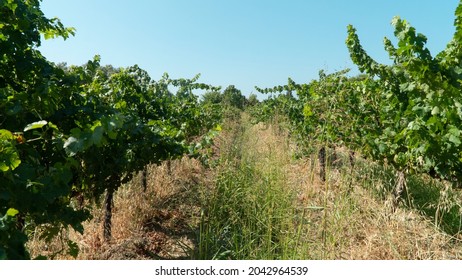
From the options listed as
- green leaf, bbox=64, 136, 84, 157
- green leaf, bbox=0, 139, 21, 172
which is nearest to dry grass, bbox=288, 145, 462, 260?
green leaf, bbox=64, 136, 84, 157

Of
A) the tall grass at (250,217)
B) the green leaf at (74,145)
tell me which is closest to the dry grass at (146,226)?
the tall grass at (250,217)

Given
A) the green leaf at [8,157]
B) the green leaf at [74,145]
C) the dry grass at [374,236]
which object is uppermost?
the green leaf at [74,145]

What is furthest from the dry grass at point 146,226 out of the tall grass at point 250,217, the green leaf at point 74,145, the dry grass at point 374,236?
the green leaf at point 74,145

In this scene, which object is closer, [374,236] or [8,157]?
[8,157]

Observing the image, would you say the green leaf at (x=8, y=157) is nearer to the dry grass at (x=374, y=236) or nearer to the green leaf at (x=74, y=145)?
the green leaf at (x=74, y=145)

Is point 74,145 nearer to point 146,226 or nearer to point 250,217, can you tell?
point 250,217

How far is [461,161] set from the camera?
11.5 feet

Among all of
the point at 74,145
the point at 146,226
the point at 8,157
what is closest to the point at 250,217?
the point at 146,226

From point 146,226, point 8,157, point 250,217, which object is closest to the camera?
point 8,157

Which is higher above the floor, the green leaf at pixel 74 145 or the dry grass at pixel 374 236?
the green leaf at pixel 74 145

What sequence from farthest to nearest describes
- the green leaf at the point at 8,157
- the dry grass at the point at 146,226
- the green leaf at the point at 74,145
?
the dry grass at the point at 146,226 < the green leaf at the point at 74,145 < the green leaf at the point at 8,157

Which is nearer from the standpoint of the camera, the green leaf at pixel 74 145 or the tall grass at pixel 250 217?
the green leaf at pixel 74 145

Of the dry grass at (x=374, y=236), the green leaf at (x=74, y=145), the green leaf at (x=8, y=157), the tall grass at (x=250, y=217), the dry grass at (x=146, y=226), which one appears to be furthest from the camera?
the dry grass at (x=146, y=226)
